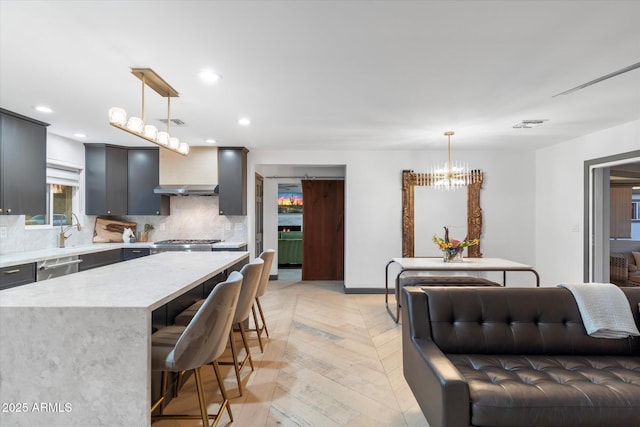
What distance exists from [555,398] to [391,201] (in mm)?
4096

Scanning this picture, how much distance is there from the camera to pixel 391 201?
18.1 ft

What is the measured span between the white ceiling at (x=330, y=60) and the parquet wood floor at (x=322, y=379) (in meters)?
2.36

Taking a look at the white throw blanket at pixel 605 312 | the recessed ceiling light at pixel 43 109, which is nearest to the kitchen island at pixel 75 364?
the white throw blanket at pixel 605 312

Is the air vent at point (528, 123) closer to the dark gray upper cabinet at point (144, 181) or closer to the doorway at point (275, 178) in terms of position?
the doorway at point (275, 178)

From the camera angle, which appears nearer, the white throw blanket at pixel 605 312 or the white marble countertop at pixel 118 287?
the white marble countertop at pixel 118 287

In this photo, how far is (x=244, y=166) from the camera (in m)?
5.34

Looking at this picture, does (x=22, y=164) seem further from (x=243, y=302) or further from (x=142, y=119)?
(x=243, y=302)

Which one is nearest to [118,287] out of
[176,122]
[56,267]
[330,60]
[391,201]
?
[330,60]

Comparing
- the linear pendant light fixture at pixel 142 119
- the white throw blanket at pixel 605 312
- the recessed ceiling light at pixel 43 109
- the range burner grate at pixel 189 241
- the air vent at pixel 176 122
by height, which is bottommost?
the white throw blanket at pixel 605 312

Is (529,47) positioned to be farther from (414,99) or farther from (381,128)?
(381,128)

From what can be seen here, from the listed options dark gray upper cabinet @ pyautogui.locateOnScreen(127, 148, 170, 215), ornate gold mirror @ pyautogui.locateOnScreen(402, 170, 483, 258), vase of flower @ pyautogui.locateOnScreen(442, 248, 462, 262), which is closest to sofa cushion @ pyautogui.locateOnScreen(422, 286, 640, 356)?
vase of flower @ pyautogui.locateOnScreen(442, 248, 462, 262)

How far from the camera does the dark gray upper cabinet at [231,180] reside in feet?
17.0

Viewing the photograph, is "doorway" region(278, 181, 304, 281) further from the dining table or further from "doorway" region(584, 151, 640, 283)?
"doorway" region(584, 151, 640, 283)

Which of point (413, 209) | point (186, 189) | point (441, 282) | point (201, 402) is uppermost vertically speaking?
point (186, 189)
